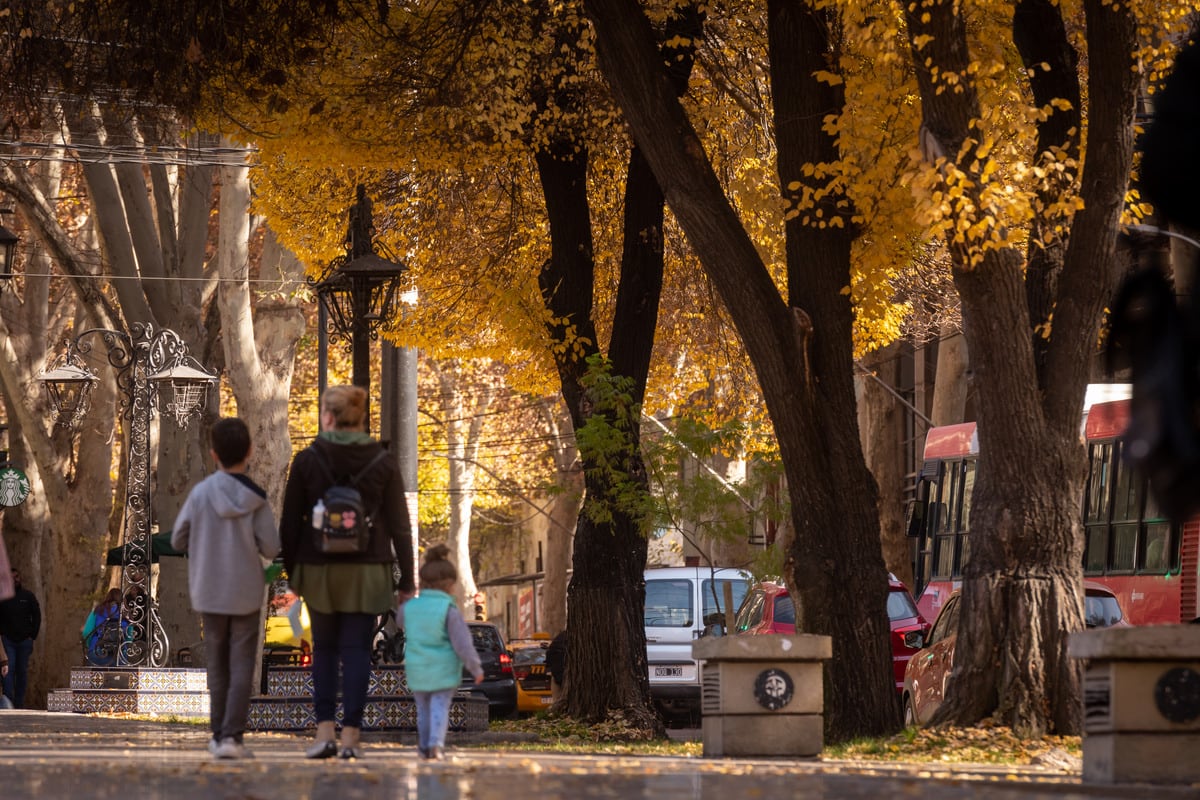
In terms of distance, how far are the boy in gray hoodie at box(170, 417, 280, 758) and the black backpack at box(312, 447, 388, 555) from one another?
1.08ft

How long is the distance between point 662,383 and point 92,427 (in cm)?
951

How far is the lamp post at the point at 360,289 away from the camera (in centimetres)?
1644

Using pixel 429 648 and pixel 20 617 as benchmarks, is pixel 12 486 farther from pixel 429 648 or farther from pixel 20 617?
pixel 429 648

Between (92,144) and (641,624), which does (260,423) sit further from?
(641,624)

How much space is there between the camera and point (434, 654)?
1055 centimetres

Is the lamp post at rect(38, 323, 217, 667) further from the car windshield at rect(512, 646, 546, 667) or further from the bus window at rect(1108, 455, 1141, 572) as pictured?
the bus window at rect(1108, 455, 1141, 572)

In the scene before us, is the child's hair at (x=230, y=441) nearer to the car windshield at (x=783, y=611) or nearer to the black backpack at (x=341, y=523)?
the black backpack at (x=341, y=523)

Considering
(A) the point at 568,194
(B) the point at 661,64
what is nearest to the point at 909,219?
(B) the point at 661,64

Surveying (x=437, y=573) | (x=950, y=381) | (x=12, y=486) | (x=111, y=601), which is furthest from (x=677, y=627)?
(x=950, y=381)

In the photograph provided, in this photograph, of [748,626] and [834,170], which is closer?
[834,170]

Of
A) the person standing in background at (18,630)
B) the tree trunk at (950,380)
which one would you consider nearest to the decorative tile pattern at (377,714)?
the person standing in background at (18,630)

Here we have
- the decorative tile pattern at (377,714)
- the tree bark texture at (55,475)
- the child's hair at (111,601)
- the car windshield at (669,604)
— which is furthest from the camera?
the tree bark texture at (55,475)

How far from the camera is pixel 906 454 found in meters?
50.5

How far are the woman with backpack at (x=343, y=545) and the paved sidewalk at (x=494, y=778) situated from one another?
396 mm
